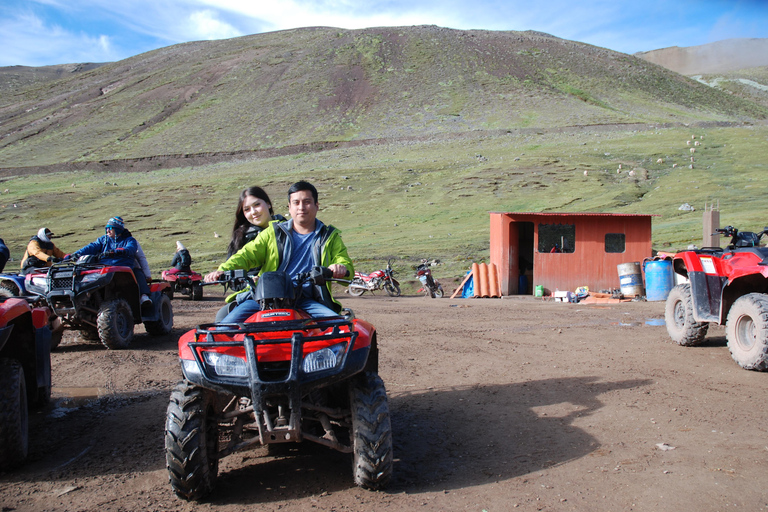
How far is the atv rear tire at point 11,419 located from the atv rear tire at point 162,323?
214 inches

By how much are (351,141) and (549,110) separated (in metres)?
20.9

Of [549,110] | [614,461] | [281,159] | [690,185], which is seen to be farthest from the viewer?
[549,110]

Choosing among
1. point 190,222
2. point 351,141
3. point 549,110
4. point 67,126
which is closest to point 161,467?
point 190,222

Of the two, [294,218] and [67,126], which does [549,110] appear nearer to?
[67,126]

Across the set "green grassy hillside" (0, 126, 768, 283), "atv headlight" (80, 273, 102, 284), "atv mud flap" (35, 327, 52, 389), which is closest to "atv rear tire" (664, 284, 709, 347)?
"atv mud flap" (35, 327, 52, 389)

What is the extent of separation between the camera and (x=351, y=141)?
190ft

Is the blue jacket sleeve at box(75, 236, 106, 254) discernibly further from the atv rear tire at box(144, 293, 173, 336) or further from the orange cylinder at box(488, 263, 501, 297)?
the orange cylinder at box(488, 263, 501, 297)

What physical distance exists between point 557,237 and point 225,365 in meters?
15.6

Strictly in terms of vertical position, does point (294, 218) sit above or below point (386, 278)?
above

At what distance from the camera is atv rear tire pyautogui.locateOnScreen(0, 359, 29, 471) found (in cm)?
402

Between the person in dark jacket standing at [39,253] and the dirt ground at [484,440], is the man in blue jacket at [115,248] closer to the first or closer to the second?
the person in dark jacket standing at [39,253]

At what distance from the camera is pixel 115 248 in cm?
892

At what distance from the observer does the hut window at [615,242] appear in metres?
17.7

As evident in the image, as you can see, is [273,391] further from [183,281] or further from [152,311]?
[183,281]
